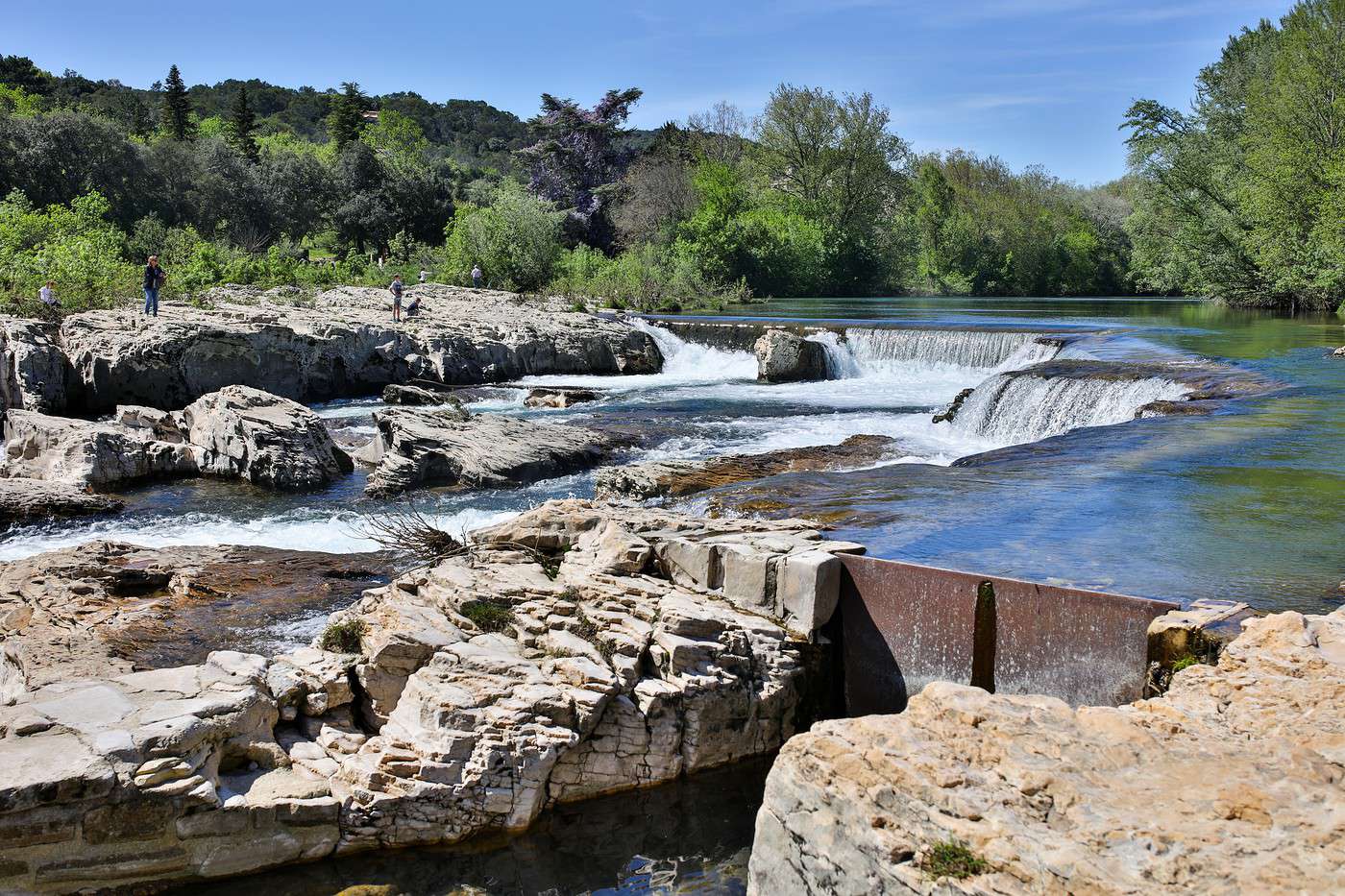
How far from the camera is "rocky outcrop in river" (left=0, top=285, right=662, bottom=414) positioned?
17219 mm

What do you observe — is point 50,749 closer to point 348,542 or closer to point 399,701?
point 399,701

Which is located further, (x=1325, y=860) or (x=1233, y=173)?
(x=1233, y=173)

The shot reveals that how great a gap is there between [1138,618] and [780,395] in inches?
554

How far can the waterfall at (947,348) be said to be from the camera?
1969 cm

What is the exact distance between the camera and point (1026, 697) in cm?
441

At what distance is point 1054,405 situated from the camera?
14.5 metres

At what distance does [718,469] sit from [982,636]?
5.70 metres

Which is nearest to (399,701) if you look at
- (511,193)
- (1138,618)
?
(1138,618)

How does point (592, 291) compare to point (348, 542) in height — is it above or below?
above

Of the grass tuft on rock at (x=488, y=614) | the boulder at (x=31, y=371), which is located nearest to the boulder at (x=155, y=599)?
the grass tuft on rock at (x=488, y=614)

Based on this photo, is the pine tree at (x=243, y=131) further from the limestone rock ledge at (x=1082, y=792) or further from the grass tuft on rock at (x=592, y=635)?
the limestone rock ledge at (x=1082, y=792)

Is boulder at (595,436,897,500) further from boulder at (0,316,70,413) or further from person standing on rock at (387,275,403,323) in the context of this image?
person standing on rock at (387,275,403,323)

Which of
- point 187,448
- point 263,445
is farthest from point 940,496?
point 187,448

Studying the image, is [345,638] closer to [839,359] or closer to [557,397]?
[557,397]
